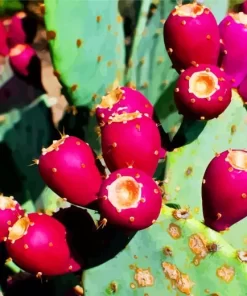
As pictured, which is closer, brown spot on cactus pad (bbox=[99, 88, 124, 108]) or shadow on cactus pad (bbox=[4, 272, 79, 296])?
brown spot on cactus pad (bbox=[99, 88, 124, 108])

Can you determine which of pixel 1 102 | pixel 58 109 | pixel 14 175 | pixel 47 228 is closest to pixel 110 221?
pixel 47 228

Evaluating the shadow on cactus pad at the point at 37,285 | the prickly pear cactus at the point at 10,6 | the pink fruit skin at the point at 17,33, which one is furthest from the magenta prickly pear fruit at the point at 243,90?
the prickly pear cactus at the point at 10,6

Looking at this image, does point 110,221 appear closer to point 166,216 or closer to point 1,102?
point 166,216

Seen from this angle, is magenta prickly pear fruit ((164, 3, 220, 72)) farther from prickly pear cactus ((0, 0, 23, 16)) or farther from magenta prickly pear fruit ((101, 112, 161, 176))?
prickly pear cactus ((0, 0, 23, 16))

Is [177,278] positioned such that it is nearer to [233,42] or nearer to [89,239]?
[89,239]

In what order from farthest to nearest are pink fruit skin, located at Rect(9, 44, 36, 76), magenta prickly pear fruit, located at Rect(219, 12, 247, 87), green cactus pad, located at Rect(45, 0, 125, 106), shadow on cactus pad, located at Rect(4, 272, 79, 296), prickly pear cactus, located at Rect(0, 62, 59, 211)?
pink fruit skin, located at Rect(9, 44, 36, 76) < prickly pear cactus, located at Rect(0, 62, 59, 211) < shadow on cactus pad, located at Rect(4, 272, 79, 296) < green cactus pad, located at Rect(45, 0, 125, 106) < magenta prickly pear fruit, located at Rect(219, 12, 247, 87)

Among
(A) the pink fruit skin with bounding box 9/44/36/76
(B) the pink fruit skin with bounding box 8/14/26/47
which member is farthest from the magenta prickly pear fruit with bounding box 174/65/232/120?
(B) the pink fruit skin with bounding box 8/14/26/47
